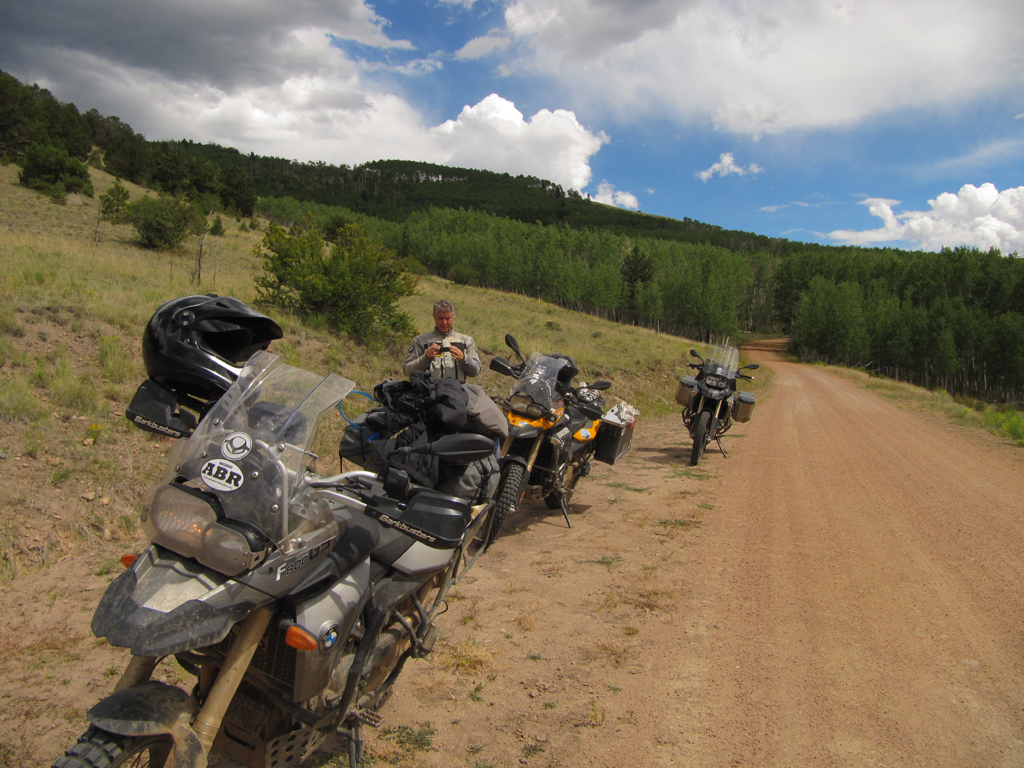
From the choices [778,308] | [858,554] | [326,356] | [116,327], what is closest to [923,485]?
[858,554]

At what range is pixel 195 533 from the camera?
68.7 inches

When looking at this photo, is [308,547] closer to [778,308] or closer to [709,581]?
[709,581]

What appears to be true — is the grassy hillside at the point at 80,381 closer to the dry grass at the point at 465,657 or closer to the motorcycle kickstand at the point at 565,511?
the motorcycle kickstand at the point at 565,511

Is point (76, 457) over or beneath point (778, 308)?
beneath

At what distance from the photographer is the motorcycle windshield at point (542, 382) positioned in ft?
18.4

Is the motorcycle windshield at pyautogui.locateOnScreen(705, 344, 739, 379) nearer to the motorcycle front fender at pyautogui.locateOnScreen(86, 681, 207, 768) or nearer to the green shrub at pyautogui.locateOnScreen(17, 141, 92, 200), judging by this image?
the motorcycle front fender at pyautogui.locateOnScreen(86, 681, 207, 768)

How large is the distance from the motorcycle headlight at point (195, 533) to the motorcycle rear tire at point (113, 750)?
540 mm

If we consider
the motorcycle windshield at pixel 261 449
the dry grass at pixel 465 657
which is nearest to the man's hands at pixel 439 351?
the dry grass at pixel 465 657

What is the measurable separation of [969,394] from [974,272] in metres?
20.0

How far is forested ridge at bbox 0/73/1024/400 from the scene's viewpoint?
4531 cm

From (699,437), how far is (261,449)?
792 centimetres

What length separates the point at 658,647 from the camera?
3662 millimetres

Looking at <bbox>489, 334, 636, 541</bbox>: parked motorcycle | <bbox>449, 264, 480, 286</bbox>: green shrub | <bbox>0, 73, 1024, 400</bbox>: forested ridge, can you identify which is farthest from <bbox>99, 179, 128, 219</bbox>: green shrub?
<bbox>449, 264, 480, 286</bbox>: green shrub

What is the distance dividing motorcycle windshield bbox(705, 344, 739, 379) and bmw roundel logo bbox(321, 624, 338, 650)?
8633 millimetres
